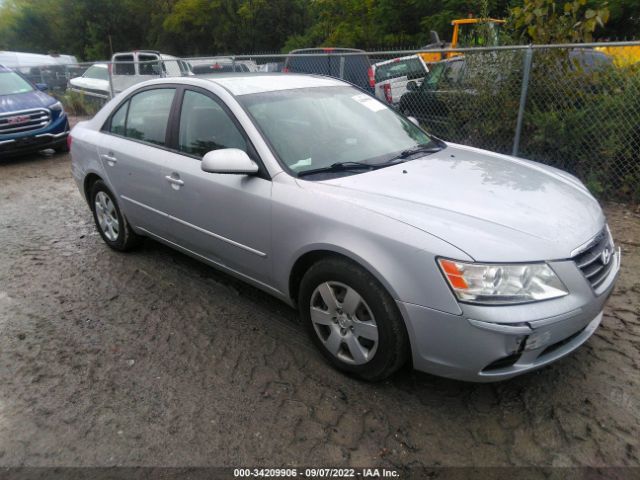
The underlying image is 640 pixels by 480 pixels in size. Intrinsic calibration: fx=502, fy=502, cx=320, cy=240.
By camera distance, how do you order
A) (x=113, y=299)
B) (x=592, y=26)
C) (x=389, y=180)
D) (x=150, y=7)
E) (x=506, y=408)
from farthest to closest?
1. (x=150, y=7)
2. (x=592, y=26)
3. (x=113, y=299)
4. (x=389, y=180)
5. (x=506, y=408)

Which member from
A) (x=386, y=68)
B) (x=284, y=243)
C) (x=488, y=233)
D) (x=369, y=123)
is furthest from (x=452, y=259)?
(x=386, y=68)

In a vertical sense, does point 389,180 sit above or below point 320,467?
above

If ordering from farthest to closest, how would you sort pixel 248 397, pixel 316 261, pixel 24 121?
1. pixel 24 121
2. pixel 316 261
3. pixel 248 397

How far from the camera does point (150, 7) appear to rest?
4159 centimetres

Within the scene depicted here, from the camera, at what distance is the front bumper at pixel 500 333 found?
7.33ft

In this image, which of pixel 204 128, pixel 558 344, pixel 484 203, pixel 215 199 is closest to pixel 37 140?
pixel 204 128

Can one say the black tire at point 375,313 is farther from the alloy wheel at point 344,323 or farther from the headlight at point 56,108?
the headlight at point 56,108

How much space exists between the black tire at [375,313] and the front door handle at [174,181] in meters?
1.29

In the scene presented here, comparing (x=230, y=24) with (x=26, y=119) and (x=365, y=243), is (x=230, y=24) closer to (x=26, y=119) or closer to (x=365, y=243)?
(x=26, y=119)

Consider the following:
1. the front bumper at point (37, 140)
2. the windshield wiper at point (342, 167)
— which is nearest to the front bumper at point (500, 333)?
the windshield wiper at point (342, 167)

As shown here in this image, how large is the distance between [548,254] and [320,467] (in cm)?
144

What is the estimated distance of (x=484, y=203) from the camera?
2.63 meters

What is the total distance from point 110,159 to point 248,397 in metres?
2.60

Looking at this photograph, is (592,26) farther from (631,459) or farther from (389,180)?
(631,459)
